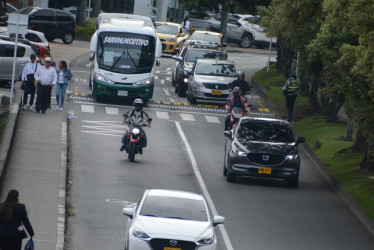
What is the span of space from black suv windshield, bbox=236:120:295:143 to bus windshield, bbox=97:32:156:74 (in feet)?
42.5

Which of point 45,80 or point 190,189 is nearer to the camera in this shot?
point 190,189

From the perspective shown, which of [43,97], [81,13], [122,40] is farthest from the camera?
[81,13]

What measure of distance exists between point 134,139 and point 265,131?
3.44 meters

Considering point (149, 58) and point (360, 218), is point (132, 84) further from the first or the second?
point (360, 218)

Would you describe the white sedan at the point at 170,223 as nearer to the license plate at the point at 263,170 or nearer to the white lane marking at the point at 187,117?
the license plate at the point at 263,170

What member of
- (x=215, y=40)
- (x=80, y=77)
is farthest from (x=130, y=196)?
(x=215, y=40)

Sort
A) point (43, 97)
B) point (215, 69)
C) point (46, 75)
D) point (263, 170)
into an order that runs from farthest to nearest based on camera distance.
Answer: point (215, 69) < point (43, 97) < point (46, 75) < point (263, 170)

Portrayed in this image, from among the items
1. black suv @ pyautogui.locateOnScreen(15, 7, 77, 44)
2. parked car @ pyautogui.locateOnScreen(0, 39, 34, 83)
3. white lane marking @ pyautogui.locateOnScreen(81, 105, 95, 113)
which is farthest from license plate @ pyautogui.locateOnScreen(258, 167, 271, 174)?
black suv @ pyautogui.locateOnScreen(15, 7, 77, 44)

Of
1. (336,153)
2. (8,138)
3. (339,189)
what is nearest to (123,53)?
(336,153)

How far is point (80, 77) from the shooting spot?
43688 millimetres

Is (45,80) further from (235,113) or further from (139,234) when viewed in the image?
(139,234)

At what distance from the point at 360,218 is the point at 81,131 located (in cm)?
1103

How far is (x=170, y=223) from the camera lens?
15352 mm

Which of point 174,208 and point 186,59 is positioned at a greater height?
point 174,208
